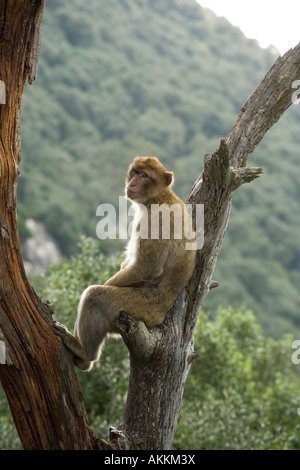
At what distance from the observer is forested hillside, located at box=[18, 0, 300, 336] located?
34688mm

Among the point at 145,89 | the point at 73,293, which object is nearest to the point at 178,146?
the point at 145,89

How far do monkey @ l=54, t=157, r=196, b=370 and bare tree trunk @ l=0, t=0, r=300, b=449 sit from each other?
14cm

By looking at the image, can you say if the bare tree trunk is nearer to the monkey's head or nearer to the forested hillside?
the monkey's head

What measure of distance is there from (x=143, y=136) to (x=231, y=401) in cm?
3083

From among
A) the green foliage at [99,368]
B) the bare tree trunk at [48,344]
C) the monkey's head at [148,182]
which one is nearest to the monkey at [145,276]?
the monkey's head at [148,182]

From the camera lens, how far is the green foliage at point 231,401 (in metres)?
8.76

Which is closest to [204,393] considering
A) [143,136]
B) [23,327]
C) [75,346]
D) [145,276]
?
[145,276]

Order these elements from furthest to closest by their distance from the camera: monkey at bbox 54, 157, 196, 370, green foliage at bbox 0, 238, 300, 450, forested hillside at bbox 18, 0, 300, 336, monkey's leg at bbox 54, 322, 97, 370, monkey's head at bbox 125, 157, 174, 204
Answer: forested hillside at bbox 18, 0, 300, 336 → green foliage at bbox 0, 238, 300, 450 → monkey's head at bbox 125, 157, 174, 204 → monkey at bbox 54, 157, 196, 370 → monkey's leg at bbox 54, 322, 97, 370

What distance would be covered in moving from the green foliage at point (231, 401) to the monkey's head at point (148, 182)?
4757 mm

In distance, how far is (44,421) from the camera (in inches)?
154

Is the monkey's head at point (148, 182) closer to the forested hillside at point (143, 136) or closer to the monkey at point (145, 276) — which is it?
the monkey at point (145, 276)

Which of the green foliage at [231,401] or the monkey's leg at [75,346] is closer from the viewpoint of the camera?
the monkey's leg at [75,346]

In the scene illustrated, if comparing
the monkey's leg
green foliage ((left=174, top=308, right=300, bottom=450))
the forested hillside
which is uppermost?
the forested hillside

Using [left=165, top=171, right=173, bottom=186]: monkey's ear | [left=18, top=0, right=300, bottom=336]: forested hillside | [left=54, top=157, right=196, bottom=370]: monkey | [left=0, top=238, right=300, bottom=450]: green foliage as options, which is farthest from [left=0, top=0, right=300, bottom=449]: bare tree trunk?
[left=18, top=0, right=300, bottom=336]: forested hillside
